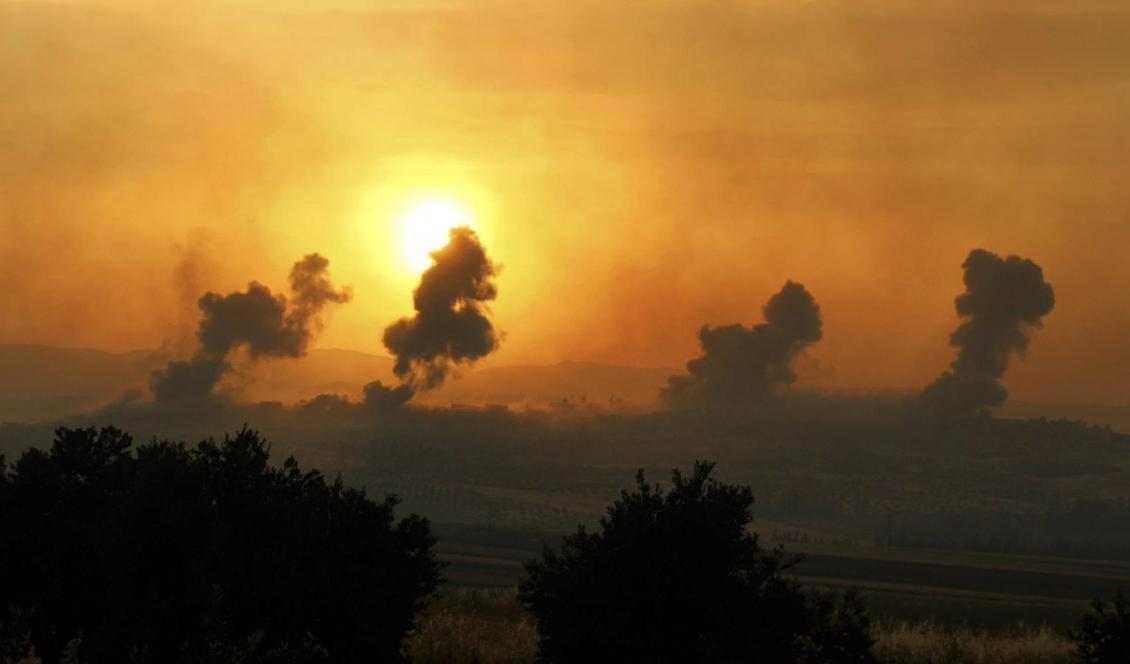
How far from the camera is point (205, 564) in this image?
2964 centimetres

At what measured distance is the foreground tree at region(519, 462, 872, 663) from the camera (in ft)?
99.2

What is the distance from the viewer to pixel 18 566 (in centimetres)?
3453

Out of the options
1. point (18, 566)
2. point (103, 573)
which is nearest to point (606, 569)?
point (103, 573)

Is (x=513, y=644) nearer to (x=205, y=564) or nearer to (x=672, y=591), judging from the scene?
(x=672, y=591)

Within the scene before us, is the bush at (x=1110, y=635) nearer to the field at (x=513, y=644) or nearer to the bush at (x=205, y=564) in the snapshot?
the field at (x=513, y=644)

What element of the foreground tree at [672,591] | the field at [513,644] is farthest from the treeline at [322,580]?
the field at [513,644]

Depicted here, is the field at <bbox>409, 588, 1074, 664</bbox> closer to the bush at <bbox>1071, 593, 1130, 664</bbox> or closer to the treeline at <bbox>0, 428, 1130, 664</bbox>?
the treeline at <bbox>0, 428, 1130, 664</bbox>

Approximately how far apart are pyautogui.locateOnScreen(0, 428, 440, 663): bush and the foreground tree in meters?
4.00

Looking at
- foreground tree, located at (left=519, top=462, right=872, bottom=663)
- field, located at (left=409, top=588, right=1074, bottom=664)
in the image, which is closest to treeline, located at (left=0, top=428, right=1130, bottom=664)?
foreground tree, located at (left=519, top=462, right=872, bottom=663)

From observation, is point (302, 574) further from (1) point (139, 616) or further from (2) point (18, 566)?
(2) point (18, 566)

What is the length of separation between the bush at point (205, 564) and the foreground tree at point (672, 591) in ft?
13.1

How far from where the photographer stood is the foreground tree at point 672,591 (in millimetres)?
30250

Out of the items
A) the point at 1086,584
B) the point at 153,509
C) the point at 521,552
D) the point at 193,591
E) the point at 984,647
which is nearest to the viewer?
the point at 193,591

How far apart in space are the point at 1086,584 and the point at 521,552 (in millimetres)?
53314
